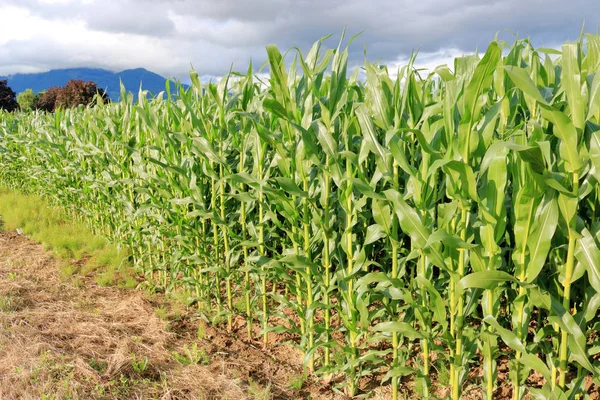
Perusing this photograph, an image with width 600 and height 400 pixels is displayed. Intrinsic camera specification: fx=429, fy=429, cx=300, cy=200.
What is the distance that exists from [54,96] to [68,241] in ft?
140

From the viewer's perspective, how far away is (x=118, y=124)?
5480 millimetres

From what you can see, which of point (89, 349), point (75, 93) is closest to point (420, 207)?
point (89, 349)

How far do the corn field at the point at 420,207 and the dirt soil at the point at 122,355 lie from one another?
29 cm

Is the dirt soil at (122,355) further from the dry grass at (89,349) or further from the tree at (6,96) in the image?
the tree at (6,96)

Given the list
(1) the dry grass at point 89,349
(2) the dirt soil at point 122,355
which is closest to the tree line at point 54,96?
(1) the dry grass at point 89,349

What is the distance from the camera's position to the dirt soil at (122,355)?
3027 millimetres

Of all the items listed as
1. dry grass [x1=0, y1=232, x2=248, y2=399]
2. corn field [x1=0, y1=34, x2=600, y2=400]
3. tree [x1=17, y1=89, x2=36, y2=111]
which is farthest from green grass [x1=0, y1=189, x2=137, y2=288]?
tree [x1=17, y1=89, x2=36, y2=111]

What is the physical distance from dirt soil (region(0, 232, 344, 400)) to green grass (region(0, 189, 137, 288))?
665 mm

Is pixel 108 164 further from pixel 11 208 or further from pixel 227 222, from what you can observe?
pixel 11 208

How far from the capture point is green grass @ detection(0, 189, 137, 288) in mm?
5712

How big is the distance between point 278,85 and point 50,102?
160ft

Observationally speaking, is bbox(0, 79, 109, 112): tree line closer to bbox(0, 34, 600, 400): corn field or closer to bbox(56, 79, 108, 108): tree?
bbox(56, 79, 108, 108): tree

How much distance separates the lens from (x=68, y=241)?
6.73 meters

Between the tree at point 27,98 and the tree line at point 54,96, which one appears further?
the tree at point 27,98
